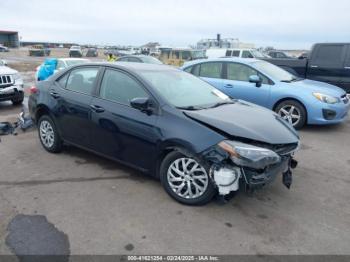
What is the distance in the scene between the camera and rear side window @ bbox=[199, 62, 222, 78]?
8203 mm

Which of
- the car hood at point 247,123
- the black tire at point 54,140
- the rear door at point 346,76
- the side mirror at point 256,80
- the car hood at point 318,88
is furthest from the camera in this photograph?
the rear door at point 346,76

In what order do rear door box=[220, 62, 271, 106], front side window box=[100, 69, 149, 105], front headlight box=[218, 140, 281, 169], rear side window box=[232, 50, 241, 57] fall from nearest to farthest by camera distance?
front headlight box=[218, 140, 281, 169] → front side window box=[100, 69, 149, 105] → rear door box=[220, 62, 271, 106] → rear side window box=[232, 50, 241, 57]

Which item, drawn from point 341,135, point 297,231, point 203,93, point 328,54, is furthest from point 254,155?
point 328,54

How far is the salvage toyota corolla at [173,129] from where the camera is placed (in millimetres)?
3400

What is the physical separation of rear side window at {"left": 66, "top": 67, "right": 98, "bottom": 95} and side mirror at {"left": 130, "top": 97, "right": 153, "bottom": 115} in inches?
42.3

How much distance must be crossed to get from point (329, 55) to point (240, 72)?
3.39m

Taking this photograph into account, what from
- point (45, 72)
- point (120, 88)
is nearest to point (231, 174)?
point (120, 88)

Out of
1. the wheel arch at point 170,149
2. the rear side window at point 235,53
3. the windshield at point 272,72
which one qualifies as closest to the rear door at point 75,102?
the wheel arch at point 170,149

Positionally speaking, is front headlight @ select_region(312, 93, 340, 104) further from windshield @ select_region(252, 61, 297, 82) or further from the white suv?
the white suv

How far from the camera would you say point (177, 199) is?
12.4 ft

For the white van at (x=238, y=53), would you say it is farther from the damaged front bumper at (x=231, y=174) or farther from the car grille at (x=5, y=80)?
the damaged front bumper at (x=231, y=174)

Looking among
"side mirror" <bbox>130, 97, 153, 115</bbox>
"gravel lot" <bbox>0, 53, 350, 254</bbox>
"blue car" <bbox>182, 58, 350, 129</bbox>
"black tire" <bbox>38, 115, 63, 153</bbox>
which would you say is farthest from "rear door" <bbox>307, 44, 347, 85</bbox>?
"black tire" <bbox>38, 115, 63, 153</bbox>

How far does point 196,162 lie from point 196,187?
0.95 feet

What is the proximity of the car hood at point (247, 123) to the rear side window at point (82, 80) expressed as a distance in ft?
5.49
